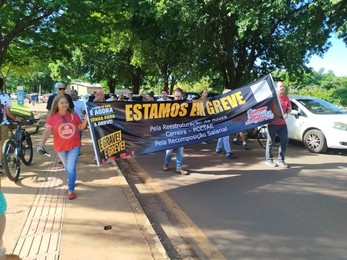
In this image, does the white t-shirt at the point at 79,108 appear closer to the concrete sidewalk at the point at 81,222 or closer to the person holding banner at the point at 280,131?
the concrete sidewalk at the point at 81,222

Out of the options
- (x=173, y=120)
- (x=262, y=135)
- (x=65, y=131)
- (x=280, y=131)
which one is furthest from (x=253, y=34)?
(x=65, y=131)

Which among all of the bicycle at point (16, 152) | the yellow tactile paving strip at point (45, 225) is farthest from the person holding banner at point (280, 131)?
the bicycle at point (16, 152)

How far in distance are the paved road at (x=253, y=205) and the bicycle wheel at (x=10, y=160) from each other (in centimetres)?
222

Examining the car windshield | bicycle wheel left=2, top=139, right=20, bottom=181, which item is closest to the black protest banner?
bicycle wheel left=2, top=139, right=20, bottom=181

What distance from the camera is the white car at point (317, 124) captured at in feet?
31.3

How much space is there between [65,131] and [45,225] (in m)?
1.57

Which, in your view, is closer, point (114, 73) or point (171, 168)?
point (171, 168)

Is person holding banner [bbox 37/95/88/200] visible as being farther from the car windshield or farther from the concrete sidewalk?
the car windshield

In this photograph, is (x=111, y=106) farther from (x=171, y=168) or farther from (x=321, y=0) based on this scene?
(x=321, y=0)

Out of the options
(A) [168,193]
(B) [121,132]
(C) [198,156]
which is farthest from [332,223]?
(C) [198,156]

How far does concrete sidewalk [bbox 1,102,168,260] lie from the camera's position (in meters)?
3.79

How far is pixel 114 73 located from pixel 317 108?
28.5 metres

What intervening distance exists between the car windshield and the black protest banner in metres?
3.24

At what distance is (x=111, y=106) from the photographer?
6.76 meters
